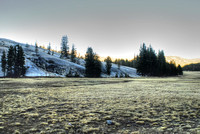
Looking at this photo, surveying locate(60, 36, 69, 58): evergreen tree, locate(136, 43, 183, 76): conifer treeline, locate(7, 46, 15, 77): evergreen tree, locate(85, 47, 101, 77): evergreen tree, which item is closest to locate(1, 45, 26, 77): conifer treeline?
locate(7, 46, 15, 77): evergreen tree

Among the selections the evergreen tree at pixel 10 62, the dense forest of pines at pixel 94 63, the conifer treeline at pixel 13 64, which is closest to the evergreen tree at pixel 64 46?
the dense forest of pines at pixel 94 63

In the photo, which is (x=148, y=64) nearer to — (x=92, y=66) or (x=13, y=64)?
(x=92, y=66)

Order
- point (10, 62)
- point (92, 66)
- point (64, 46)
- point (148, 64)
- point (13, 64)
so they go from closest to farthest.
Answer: point (10, 62) → point (13, 64) → point (92, 66) → point (148, 64) → point (64, 46)

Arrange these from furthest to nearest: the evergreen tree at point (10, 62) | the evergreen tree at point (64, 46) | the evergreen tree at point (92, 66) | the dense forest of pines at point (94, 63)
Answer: the evergreen tree at point (64, 46)
the evergreen tree at point (92, 66)
the dense forest of pines at point (94, 63)
the evergreen tree at point (10, 62)

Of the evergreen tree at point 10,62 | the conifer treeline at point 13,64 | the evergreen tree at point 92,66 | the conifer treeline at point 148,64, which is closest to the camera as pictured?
the evergreen tree at point 10,62

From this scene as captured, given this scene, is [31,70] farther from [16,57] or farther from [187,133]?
[187,133]

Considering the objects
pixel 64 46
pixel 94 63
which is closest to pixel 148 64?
pixel 94 63

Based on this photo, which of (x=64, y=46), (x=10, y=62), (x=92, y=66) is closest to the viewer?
(x=10, y=62)

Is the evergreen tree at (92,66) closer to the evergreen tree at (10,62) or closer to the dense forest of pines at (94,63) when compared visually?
the dense forest of pines at (94,63)

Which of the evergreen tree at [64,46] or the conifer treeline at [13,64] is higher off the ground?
the evergreen tree at [64,46]

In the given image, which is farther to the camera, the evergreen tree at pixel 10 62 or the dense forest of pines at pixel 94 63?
the dense forest of pines at pixel 94 63

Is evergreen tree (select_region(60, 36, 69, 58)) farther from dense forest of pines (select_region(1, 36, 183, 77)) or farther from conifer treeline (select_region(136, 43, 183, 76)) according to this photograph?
conifer treeline (select_region(136, 43, 183, 76))

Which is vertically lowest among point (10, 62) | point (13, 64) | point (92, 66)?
point (92, 66)

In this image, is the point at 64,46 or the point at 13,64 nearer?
the point at 13,64
